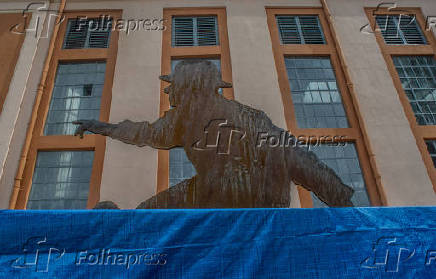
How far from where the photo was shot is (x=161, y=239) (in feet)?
8.76

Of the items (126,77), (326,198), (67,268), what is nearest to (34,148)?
(126,77)

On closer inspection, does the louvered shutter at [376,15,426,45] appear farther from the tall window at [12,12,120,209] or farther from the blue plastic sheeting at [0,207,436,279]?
the blue plastic sheeting at [0,207,436,279]

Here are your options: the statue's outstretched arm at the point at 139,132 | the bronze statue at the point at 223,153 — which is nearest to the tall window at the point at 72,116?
the statue's outstretched arm at the point at 139,132

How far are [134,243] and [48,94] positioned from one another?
28.1 feet

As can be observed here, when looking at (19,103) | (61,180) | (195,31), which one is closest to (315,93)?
(195,31)

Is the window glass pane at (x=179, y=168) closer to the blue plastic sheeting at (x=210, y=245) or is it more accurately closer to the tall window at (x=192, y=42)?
the tall window at (x=192, y=42)

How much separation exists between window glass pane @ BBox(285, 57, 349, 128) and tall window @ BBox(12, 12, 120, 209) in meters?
5.59

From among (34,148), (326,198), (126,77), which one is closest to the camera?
(326,198)

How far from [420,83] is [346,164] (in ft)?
13.3

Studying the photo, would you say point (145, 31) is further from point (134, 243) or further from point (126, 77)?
Answer: point (134, 243)

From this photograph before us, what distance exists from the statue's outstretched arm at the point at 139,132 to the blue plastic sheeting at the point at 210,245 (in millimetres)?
1539

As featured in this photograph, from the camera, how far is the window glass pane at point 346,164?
838 centimetres

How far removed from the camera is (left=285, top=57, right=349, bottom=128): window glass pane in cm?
959

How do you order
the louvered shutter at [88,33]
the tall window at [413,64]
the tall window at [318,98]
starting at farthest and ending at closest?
the louvered shutter at [88,33], the tall window at [413,64], the tall window at [318,98]
